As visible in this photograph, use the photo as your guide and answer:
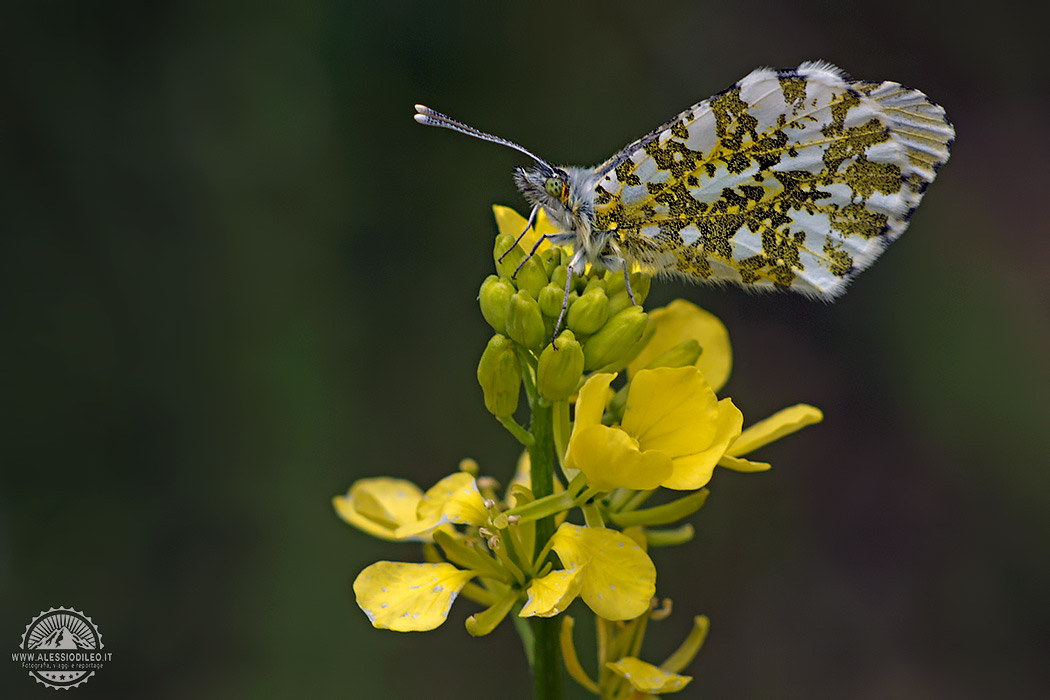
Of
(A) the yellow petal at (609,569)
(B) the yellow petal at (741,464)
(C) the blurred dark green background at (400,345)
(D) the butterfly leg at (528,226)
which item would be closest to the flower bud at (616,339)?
(D) the butterfly leg at (528,226)

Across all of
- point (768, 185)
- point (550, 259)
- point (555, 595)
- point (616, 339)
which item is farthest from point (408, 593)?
point (768, 185)

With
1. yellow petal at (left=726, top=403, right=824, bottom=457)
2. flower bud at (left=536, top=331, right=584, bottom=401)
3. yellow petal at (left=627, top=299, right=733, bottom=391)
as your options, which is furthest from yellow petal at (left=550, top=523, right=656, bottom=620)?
yellow petal at (left=627, top=299, right=733, bottom=391)

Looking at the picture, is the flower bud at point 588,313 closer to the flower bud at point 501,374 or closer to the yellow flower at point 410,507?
the flower bud at point 501,374

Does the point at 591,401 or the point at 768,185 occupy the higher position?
the point at 768,185

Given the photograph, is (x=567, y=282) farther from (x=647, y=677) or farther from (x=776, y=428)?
(x=647, y=677)

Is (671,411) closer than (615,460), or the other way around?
(615,460)

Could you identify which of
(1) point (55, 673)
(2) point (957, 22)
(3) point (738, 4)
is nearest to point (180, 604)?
(1) point (55, 673)
